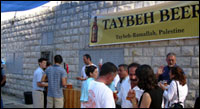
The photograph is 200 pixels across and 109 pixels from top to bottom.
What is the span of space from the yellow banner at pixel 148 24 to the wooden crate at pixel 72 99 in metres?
1.89

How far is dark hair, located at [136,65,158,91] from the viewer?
2.96 meters

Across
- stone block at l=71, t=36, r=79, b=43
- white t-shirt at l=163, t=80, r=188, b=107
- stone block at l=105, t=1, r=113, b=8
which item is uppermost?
stone block at l=105, t=1, r=113, b=8

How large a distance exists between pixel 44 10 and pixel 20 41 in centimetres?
241

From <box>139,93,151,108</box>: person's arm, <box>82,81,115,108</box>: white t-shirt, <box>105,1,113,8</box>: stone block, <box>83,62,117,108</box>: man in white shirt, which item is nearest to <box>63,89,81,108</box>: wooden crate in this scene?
<box>105,1,113,8</box>: stone block

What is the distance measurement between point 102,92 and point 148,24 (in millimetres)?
4142

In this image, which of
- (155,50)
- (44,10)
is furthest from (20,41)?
(155,50)

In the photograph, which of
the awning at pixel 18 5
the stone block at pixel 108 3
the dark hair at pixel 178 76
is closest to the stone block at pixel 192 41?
the dark hair at pixel 178 76

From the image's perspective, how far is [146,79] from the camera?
9.89 ft

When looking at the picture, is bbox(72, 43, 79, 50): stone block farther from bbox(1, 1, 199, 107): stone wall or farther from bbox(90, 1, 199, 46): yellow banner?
bbox(90, 1, 199, 46): yellow banner

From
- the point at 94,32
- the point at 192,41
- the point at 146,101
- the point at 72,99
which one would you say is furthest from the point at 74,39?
the point at 146,101

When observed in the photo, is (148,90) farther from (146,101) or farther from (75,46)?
(75,46)

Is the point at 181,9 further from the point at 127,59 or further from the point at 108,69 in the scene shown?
the point at 108,69

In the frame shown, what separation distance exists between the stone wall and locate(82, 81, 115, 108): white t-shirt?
3563 millimetres

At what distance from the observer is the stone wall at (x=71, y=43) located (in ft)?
19.7
